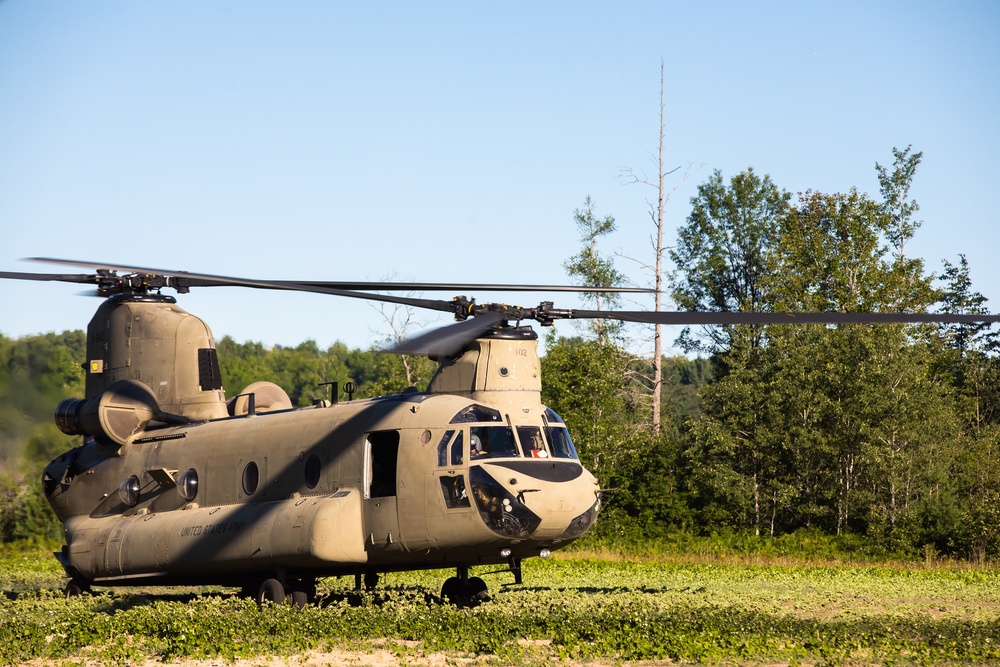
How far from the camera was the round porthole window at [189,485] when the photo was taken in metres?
19.0

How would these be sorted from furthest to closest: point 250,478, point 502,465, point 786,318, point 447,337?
point 250,478
point 502,465
point 786,318
point 447,337

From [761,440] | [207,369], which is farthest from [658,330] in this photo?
[207,369]

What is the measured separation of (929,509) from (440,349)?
76.2ft

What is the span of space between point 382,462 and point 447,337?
3177 mm

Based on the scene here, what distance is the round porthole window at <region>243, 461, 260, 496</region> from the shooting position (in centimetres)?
1806

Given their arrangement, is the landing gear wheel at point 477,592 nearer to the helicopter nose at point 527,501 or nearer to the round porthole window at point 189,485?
the helicopter nose at point 527,501

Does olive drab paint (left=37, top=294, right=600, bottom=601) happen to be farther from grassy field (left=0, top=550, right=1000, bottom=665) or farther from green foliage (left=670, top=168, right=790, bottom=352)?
green foliage (left=670, top=168, right=790, bottom=352)

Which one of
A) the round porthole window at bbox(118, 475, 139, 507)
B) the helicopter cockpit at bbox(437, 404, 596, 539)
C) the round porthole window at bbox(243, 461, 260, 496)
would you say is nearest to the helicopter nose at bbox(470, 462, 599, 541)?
the helicopter cockpit at bbox(437, 404, 596, 539)

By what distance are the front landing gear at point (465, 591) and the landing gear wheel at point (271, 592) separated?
8.50ft

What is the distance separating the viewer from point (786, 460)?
38.3 m

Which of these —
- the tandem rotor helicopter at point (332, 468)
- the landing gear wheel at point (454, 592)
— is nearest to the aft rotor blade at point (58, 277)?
the tandem rotor helicopter at point (332, 468)

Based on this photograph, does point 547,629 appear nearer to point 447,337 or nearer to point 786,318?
point 447,337

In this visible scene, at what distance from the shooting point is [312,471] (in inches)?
679

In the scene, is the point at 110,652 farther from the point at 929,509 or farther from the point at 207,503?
the point at 929,509
